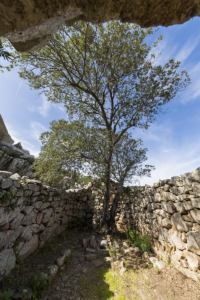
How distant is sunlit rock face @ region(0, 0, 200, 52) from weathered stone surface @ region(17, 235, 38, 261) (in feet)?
17.8

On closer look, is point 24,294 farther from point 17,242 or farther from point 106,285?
point 106,285

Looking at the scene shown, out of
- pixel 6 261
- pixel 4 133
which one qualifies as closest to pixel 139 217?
pixel 6 261

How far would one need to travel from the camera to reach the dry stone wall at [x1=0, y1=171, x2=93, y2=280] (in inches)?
142

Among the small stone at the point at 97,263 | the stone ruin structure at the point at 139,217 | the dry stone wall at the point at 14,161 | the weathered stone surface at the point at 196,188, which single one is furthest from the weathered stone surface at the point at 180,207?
the dry stone wall at the point at 14,161

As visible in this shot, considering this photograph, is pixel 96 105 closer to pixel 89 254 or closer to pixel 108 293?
pixel 89 254

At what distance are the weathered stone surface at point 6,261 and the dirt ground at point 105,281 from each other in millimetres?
150

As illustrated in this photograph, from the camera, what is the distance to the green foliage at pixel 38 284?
126 inches

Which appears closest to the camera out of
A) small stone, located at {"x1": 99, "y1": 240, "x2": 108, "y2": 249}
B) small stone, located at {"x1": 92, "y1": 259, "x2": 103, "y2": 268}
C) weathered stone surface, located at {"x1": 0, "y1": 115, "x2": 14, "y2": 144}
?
small stone, located at {"x1": 92, "y1": 259, "x2": 103, "y2": 268}

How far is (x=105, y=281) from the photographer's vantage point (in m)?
4.00

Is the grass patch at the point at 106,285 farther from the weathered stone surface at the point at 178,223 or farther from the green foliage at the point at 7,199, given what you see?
the green foliage at the point at 7,199

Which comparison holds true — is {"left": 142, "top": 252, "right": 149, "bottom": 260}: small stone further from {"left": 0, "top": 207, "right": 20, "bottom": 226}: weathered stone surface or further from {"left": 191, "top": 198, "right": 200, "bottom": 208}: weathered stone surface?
{"left": 0, "top": 207, "right": 20, "bottom": 226}: weathered stone surface

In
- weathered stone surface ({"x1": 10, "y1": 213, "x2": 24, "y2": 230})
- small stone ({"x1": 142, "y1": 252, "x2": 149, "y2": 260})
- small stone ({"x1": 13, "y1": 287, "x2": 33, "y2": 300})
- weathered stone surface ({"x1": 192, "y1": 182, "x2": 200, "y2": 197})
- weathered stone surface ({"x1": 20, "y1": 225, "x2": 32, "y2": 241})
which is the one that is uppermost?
weathered stone surface ({"x1": 192, "y1": 182, "x2": 200, "y2": 197})

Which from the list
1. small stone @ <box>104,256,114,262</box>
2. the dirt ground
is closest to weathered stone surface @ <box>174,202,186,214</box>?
the dirt ground

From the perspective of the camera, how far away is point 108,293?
3.60 m
